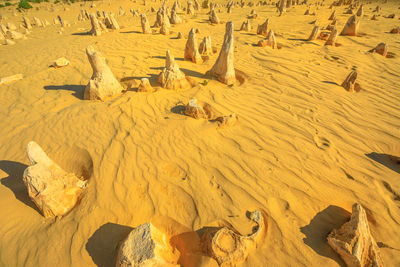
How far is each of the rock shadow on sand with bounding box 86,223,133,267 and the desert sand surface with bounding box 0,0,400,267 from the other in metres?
0.01

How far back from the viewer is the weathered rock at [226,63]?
5.24 m

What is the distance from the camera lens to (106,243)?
2.46 m

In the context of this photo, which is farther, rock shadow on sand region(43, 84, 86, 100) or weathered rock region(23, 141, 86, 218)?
rock shadow on sand region(43, 84, 86, 100)

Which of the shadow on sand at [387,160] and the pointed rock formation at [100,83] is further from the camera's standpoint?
the pointed rock formation at [100,83]

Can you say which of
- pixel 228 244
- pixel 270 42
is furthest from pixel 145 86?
pixel 270 42

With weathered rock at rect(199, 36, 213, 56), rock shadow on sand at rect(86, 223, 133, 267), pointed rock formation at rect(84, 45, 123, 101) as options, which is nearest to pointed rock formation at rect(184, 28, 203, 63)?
weathered rock at rect(199, 36, 213, 56)

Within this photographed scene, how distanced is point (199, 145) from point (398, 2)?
26.2m

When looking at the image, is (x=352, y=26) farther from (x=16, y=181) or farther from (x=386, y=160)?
(x=16, y=181)

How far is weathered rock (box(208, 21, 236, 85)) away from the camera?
17.2ft

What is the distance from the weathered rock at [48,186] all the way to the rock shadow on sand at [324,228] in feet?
11.5

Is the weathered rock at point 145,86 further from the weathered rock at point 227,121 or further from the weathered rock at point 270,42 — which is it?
the weathered rock at point 270,42

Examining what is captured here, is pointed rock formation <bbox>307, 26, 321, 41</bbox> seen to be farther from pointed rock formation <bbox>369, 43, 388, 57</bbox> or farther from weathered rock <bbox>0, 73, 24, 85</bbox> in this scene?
weathered rock <bbox>0, 73, 24, 85</bbox>

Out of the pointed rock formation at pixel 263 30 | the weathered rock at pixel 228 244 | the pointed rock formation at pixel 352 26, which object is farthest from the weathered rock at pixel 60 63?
the pointed rock formation at pixel 352 26

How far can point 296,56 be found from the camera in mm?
7242
